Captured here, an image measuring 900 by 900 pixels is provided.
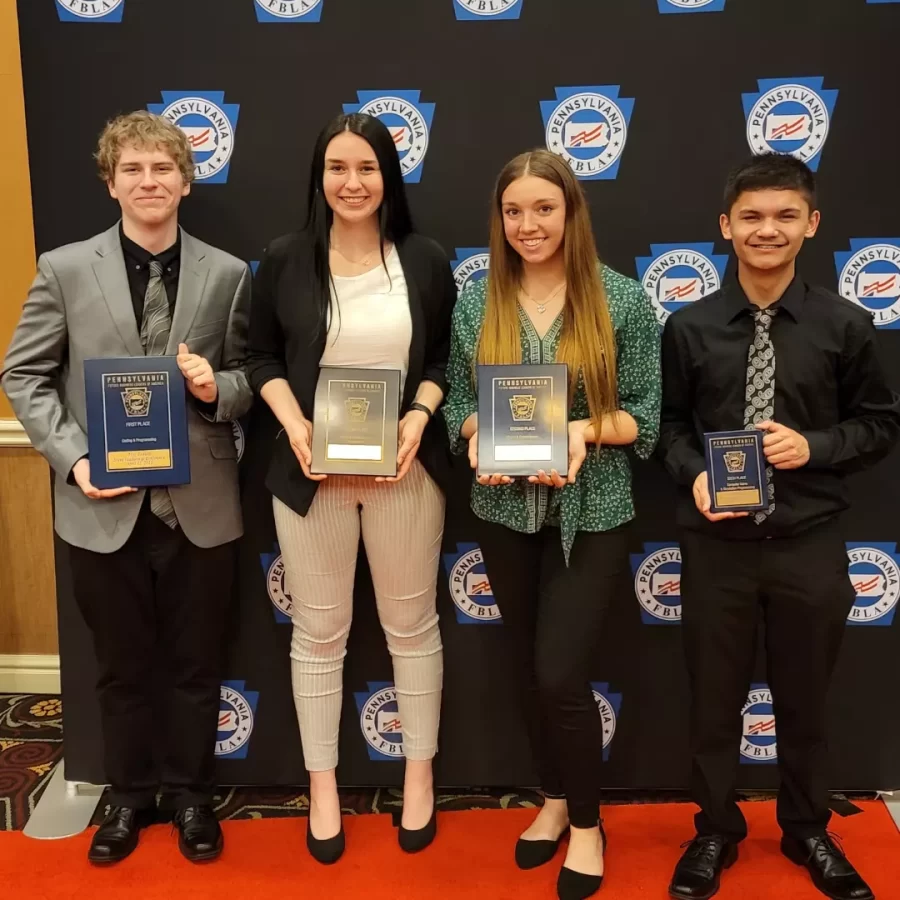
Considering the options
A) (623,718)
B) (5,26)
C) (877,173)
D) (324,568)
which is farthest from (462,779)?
(5,26)

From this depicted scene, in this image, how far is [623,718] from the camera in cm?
254

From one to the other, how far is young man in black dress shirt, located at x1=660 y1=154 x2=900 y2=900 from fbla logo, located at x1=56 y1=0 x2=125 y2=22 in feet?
5.47

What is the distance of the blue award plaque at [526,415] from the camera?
1844 millimetres

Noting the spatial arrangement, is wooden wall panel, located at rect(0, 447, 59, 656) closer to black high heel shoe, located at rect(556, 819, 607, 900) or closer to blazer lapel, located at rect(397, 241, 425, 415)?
blazer lapel, located at rect(397, 241, 425, 415)

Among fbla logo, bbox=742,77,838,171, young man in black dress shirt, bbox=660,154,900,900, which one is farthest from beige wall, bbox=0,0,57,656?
fbla logo, bbox=742,77,838,171

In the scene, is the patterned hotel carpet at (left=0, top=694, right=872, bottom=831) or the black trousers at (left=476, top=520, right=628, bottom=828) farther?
the patterned hotel carpet at (left=0, top=694, right=872, bottom=831)

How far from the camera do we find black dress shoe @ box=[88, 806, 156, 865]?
2227 mm

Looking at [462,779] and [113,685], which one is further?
[462,779]

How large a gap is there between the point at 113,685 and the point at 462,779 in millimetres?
1073

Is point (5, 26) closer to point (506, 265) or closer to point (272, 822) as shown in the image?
point (506, 265)

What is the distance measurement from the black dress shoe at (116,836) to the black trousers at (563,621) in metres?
1.17

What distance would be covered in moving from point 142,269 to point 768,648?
1.80 m

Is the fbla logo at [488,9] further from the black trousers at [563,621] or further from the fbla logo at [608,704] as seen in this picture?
the fbla logo at [608,704]

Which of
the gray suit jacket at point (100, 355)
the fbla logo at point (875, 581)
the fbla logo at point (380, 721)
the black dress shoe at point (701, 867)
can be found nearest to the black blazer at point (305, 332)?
the gray suit jacket at point (100, 355)
